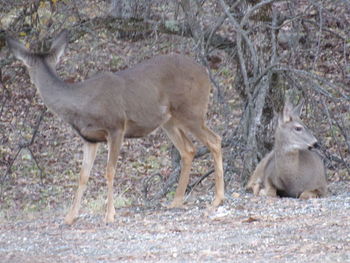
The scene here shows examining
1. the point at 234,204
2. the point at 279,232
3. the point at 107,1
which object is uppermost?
the point at 107,1

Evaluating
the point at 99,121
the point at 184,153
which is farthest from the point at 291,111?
the point at 99,121

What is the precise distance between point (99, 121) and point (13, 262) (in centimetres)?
264

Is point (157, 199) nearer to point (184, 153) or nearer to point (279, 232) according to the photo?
point (184, 153)

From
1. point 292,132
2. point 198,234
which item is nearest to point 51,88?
point 198,234

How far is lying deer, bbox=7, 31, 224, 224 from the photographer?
29.5ft

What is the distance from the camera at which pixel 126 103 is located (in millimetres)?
9359

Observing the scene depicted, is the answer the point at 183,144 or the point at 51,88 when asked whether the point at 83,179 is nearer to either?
the point at 51,88

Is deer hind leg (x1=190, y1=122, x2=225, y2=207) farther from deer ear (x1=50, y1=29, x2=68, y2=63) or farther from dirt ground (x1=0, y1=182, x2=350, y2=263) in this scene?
deer ear (x1=50, y1=29, x2=68, y2=63)

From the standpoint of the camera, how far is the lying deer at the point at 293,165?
10.4 m

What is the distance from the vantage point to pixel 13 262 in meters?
6.59

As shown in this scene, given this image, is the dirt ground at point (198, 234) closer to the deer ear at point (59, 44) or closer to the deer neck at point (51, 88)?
the deer neck at point (51, 88)

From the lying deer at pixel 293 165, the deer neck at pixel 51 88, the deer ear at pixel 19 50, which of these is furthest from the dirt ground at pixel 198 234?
the deer ear at pixel 19 50

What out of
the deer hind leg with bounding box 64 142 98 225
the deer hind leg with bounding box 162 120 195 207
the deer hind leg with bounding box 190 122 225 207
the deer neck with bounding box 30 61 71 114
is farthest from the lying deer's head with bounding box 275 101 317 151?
the deer neck with bounding box 30 61 71 114

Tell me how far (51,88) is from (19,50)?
0.51 metres
